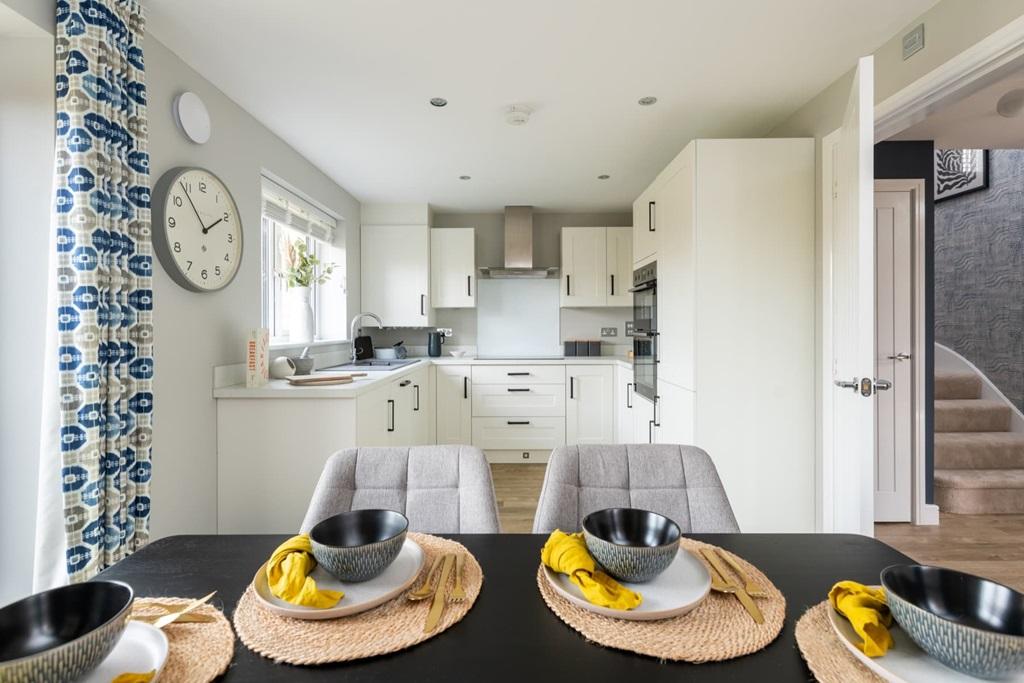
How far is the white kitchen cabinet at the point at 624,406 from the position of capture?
A: 384 centimetres

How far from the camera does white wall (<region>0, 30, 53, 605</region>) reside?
1663 mm

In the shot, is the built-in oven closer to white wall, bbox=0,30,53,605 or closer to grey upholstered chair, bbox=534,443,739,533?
grey upholstered chair, bbox=534,443,739,533

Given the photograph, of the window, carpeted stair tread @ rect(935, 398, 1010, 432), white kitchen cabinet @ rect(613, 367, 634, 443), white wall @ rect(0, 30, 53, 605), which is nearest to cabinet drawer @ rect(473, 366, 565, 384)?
white kitchen cabinet @ rect(613, 367, 634, 443)

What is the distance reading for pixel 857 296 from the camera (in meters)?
1.78

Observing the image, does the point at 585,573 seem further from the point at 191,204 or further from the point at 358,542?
the point at 191,204

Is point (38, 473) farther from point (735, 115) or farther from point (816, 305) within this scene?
point (735, 115)

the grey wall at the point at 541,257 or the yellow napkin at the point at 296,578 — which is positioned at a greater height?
the grey wall at the point at 541,257

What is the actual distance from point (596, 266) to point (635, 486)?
379 cm

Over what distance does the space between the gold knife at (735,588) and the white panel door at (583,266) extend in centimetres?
410

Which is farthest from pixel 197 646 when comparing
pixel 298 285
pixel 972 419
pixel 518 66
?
pixel 972 419

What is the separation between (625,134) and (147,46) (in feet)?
7.88

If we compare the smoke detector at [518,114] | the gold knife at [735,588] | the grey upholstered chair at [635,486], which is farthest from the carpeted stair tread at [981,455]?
the gold knife at [735,588]

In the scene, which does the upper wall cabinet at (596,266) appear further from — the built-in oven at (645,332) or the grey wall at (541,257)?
the built-in oven at (645,332)

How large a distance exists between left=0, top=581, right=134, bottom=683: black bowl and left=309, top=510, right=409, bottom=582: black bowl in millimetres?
237
